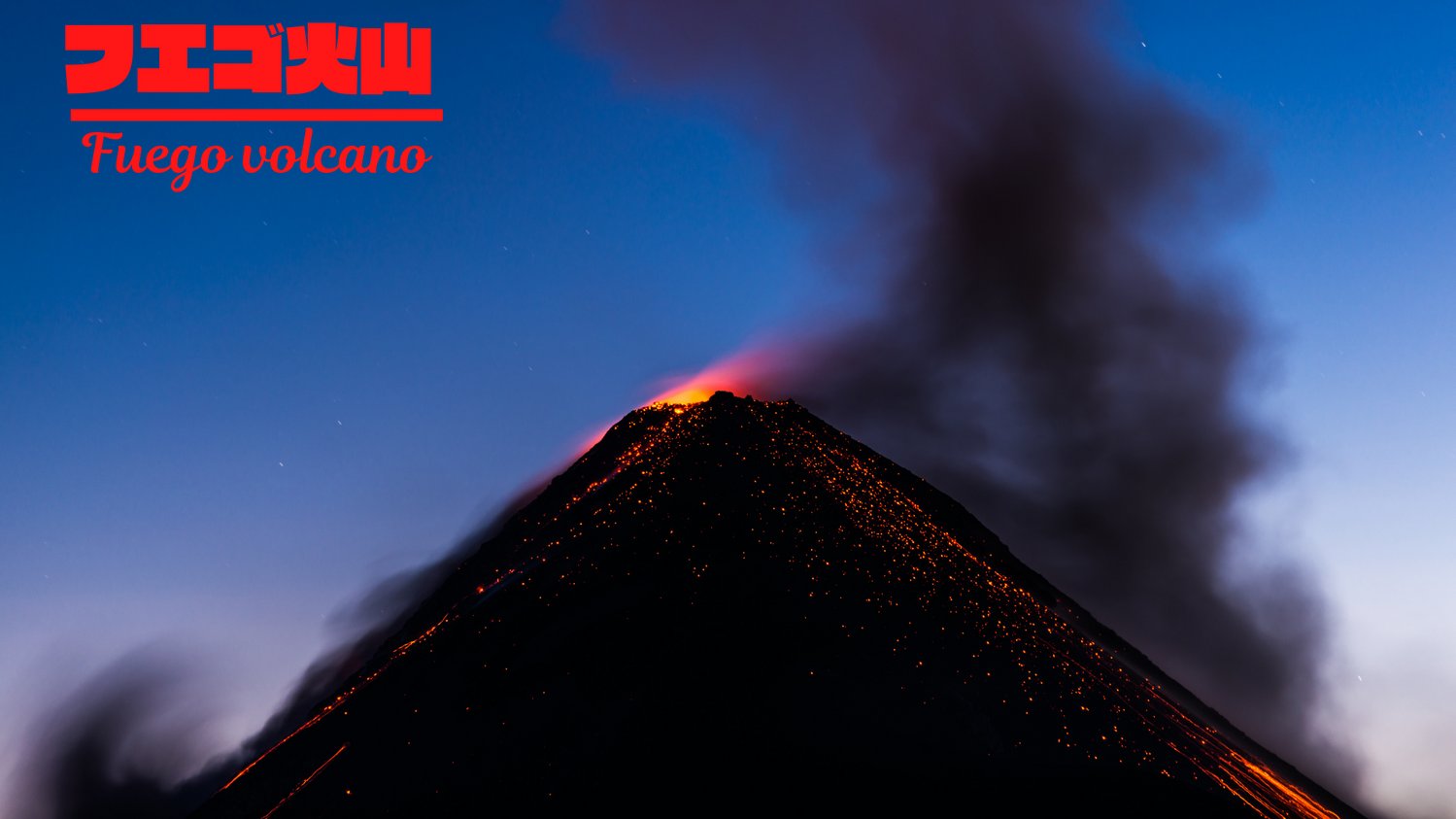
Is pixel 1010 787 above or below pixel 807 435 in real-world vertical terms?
below

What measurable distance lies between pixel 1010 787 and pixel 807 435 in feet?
77.3

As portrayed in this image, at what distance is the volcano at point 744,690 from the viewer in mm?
22641

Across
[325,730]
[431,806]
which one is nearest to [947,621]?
[431,806]

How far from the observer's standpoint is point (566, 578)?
3216cm

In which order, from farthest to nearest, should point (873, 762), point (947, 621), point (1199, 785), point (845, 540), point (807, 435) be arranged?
point (807, 435), point (845, 540), point (947, 621), point (1199, 785), point (873, 762)

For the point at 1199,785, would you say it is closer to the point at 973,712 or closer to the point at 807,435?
the point at 973,712

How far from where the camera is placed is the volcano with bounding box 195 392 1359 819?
74.3 ft

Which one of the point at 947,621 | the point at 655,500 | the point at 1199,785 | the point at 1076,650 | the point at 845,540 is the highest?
the point at 655,500

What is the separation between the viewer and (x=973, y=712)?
2523 cm

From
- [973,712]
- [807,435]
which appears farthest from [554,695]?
→ [807,435]

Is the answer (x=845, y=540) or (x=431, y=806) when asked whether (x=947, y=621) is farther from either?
(x=431, y=806)

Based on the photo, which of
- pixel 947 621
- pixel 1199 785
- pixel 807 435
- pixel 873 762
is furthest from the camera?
pixel 807 435

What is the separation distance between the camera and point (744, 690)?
80.0 feet

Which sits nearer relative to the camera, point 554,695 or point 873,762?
point 873,762
